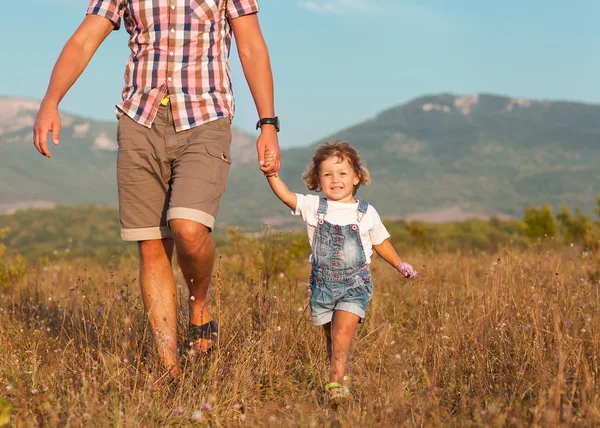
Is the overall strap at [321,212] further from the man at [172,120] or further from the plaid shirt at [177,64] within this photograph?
the plaid shirt at [177,64]

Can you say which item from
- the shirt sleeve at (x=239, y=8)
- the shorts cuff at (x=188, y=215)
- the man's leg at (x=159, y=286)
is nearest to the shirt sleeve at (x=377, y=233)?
the shorts cuff at (x=188, y=215)

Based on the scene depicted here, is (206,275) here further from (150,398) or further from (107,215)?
(107,215)

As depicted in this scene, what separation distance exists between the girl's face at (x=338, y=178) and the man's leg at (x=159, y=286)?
879mm

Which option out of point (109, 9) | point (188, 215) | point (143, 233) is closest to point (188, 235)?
point (188, 215)

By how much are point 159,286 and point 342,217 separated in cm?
100

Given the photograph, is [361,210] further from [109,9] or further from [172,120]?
[109,9]

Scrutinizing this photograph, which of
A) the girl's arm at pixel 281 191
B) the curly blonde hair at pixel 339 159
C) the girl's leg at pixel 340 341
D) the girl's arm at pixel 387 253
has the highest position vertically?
the curly blonde hair at pixel 339 159

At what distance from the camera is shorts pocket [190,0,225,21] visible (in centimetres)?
337

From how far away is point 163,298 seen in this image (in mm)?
3473

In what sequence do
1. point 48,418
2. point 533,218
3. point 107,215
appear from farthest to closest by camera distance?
1. point 107,215
2. point 533,218
3. point 48,418

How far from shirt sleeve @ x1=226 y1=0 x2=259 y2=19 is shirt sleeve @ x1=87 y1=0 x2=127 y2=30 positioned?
0.54 m

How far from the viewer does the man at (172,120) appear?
10.7 feet

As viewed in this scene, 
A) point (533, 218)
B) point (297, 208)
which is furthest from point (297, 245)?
point (533, 218)

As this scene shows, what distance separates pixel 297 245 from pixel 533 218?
1913cm
